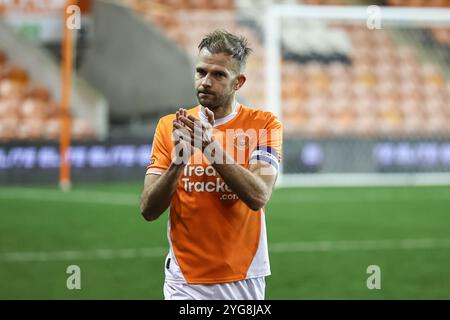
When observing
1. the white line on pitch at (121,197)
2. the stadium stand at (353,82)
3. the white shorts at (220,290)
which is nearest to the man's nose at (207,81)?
the white shorts at (220,290)

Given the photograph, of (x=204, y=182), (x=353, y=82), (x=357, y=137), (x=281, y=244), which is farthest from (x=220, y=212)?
(x=353, y=82)

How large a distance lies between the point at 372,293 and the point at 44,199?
24.4 ft

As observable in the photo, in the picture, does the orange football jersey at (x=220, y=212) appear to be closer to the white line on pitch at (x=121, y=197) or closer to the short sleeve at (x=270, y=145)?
the short sleeve at (x=270, y=145)

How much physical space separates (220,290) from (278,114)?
12513 millimetres

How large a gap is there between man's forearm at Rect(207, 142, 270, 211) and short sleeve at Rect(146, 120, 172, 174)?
40 cm

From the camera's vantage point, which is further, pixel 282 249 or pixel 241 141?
pixel 282 249

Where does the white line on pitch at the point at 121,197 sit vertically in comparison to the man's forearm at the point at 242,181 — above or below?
above

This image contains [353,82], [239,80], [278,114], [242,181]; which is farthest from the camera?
[353,82]

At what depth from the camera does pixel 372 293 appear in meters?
7.14

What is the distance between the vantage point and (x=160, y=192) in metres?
3.47

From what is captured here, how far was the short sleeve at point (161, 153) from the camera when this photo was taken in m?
3.66

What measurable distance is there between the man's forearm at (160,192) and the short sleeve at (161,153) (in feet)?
0.38

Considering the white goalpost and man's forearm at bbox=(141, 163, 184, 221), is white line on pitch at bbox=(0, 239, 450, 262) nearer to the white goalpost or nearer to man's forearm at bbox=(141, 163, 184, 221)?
man's forearm at bbox=(141, 163, 184, 221)

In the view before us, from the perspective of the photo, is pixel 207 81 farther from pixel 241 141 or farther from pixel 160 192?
pixel 160 192
